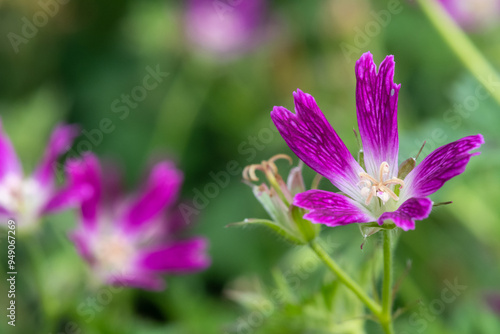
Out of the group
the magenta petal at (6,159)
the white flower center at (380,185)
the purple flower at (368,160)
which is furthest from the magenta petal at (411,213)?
the magenta petal at (6,159)

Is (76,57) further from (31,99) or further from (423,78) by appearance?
(423,78)

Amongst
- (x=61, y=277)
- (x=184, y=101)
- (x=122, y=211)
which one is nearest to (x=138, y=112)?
(x=184, y=101)

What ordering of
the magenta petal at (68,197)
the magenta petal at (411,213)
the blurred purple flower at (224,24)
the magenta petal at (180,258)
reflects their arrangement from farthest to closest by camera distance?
the blurred purple flower at (224,24) < the magenta petal at (180,258) < the magenta petal at (68,197) < the magenta petal at (411,213)

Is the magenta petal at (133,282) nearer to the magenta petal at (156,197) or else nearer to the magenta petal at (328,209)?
the magenta petal at (156,197)

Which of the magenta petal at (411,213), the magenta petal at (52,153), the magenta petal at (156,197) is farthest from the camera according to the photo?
the magenta petal at (156,197)

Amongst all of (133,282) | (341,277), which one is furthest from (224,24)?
(341,277)

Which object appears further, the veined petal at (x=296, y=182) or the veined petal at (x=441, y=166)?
the veined petal at (x=296, y=182)

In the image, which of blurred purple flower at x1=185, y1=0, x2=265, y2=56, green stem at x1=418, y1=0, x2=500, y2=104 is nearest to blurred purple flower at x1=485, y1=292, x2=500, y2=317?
green stem at x1=418, y1=0, x2=500, y2=104

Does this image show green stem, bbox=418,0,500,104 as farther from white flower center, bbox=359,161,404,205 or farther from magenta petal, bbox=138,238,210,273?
magenta petal, bbox=138,238,210,273
